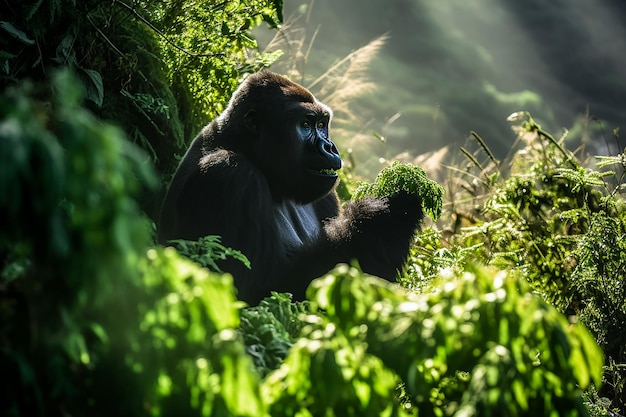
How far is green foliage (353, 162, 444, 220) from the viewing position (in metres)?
3.17

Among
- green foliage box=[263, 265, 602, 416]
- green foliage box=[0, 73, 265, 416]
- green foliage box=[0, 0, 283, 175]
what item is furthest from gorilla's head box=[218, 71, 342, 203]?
green foliage box=[0, 73, 265, 416]

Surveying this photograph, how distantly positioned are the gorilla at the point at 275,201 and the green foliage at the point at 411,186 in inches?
1.6

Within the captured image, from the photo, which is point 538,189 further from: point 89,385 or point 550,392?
point 89,385

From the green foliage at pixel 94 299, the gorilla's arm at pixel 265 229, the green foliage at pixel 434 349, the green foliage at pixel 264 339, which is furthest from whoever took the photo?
the gorilla's arm at pixel 265 229

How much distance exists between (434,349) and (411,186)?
81.5 inches

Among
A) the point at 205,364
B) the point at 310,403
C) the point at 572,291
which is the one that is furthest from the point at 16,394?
the point at 572,291

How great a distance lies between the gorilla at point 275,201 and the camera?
9.48ft

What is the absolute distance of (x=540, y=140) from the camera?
4.85 metres

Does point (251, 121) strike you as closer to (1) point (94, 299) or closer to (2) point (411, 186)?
(2) point (411, 186)

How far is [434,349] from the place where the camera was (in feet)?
3.86

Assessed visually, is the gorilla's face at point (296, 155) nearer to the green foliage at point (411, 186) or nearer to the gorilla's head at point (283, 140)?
the gorilla's head at point (283, 140)

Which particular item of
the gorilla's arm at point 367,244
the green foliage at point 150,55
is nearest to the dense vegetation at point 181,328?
the gorilla's arm at point 367,244

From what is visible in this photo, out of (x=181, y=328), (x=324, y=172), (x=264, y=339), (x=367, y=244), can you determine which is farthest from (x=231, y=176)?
(x=181, y=328)

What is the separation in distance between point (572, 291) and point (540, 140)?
4.93 ft
